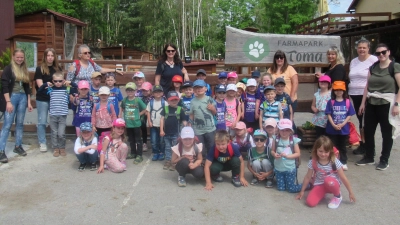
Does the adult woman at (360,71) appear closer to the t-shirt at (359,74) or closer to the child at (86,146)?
the t-shirt at (359,74)

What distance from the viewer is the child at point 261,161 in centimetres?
510

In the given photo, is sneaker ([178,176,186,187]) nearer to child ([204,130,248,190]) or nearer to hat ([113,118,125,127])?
child ([204,130,248,190])

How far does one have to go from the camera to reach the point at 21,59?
6.22 m

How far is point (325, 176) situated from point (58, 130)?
4.27 metres

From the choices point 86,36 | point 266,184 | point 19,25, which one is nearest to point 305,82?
point 266,184

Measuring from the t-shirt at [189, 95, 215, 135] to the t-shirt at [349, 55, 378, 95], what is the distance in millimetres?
2250

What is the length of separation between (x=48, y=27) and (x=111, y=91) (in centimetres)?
1587

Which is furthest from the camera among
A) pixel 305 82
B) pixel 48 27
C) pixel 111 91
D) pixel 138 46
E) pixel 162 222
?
pixel 138 46

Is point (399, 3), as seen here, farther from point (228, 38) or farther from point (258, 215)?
point (258, 215)

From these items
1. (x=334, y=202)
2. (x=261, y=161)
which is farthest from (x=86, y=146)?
(x=334, y=202)

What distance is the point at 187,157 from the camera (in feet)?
17.0

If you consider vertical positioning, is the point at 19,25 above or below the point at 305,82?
above

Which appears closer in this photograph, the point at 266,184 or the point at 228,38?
the point at 266,184

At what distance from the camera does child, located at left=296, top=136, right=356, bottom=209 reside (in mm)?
4410
